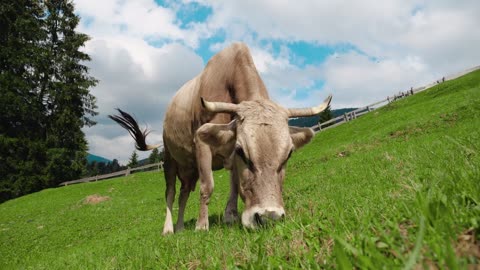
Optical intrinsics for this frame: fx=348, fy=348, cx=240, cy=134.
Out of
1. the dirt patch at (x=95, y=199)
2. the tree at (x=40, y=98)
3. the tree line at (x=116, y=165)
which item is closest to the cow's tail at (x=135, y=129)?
the dirt patch at (x=95, y=199)

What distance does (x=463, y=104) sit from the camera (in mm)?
22406

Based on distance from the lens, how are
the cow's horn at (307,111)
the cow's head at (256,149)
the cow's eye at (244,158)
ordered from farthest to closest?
1. the cow's horn at (307,111)
2. the cow's eye at (244,158)
3. the cow's head at (256,149)

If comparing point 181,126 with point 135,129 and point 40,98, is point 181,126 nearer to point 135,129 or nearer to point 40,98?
point 135,129

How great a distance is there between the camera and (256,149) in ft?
15.6

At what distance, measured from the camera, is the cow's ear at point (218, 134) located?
550cm

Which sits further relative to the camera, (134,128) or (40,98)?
(40,98)

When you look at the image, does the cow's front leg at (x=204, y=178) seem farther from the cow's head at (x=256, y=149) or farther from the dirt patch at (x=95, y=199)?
the dirt patch at (x=95, y=199)

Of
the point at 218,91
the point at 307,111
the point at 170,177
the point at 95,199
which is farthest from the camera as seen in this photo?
the point at 95,199

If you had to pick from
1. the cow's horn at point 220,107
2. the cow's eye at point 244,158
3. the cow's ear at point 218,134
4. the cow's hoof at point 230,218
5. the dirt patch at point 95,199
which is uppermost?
the cow's horn at point 220,107

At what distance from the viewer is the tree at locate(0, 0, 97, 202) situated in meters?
38.1

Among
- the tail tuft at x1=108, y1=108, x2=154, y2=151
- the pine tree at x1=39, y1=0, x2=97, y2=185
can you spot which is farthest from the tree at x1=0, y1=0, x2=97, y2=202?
the tail tuft at x1=108, y1=108, x2=154, y2=151

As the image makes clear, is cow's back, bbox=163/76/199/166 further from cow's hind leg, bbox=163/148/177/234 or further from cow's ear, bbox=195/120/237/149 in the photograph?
cow's ear, bbox=195/120/237/149

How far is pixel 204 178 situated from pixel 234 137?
1.14 meters

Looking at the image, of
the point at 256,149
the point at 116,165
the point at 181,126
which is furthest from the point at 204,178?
the point at 116,165
